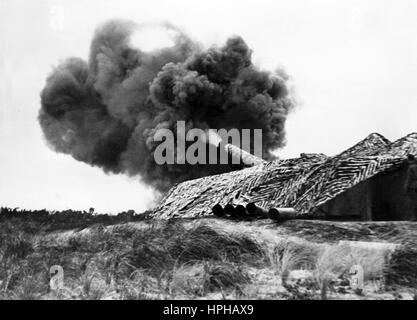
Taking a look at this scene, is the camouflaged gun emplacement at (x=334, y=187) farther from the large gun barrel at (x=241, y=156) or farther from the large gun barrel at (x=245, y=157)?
the large gun barrel at (x=245, y=157)

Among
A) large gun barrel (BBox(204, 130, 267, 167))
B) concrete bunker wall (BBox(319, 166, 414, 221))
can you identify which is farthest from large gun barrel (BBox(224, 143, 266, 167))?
concrete bunker wall (BBox(319, 166, 414, 221))

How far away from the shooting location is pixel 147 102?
4238 cm

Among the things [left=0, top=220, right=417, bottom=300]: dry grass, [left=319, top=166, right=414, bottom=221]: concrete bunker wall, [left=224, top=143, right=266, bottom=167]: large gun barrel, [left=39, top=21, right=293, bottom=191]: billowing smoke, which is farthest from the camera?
[left=39, top=21, right=293, bottom=191]: billowing smoke

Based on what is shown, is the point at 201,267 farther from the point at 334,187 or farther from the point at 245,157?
the point at 245,157

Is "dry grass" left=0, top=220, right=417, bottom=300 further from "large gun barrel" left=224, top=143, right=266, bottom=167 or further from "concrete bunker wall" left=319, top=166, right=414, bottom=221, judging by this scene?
"large gun barrel" left=224, top=143, right=266, bottom=167

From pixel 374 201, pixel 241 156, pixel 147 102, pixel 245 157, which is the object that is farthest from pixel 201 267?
pixel 147 102

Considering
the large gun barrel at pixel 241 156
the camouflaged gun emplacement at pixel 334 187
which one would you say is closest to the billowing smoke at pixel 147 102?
the large gun barrel at pixel 241 156

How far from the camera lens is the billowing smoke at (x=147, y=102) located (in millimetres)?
39656

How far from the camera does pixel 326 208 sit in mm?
15312

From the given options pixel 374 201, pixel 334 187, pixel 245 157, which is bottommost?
pixel 374 201

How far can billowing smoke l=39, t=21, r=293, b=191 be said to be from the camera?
1561 inches

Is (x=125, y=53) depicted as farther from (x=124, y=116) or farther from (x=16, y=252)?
(x=16, y=252)
